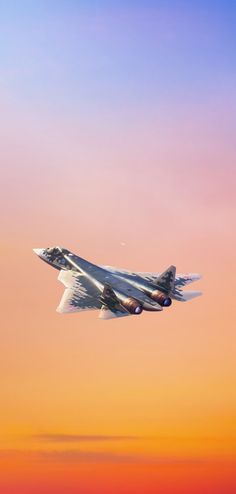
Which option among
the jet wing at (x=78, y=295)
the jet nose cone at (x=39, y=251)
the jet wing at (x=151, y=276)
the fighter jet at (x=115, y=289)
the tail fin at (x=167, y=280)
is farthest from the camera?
the jet nose cone at (x=39, y=251)

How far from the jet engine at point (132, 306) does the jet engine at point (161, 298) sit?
8.91 ft

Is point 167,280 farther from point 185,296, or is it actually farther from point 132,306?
point 185,296

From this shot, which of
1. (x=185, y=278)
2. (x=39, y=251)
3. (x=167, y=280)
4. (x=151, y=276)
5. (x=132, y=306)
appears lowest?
(x=132, y=306)

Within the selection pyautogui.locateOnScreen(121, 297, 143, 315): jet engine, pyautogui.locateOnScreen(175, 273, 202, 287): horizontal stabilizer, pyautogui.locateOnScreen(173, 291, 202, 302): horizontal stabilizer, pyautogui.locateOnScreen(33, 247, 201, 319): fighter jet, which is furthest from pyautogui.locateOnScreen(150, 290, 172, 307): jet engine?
pyautogui.locateOnScreen(175, 273, 202, 287): horizontal stabilizer

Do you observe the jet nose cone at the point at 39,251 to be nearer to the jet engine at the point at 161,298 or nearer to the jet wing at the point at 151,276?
the jet wing at the point at 151,276

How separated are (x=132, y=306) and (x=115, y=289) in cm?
436

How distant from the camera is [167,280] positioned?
261 feet

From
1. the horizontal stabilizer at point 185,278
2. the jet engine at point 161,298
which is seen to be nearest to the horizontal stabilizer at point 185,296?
the horizontal stabilizer at point 185,278

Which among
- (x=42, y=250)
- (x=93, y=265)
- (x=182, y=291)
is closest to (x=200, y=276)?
(x=182, y=291)

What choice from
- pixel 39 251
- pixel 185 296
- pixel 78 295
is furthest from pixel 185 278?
pixel 39 251

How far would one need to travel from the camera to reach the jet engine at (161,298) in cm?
7962

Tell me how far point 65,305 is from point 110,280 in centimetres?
705

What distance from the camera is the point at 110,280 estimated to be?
84188mm

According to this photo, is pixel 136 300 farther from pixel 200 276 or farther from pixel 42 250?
pixel 42 250
